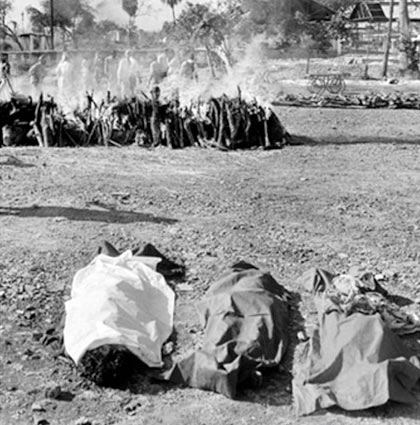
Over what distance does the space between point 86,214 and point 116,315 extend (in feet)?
9.91

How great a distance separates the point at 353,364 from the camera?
13.5ft

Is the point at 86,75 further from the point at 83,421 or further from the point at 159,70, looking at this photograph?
the point at 83,421

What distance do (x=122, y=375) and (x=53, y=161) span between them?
21.0ft

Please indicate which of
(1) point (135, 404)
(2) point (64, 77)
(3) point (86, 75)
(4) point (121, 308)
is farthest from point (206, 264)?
(3) point (86, 75)

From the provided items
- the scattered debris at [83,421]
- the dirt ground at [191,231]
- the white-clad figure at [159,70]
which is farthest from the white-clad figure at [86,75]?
the scattered debris at [83,421]

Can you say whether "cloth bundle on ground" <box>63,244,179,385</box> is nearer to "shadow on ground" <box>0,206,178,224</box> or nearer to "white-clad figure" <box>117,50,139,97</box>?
"shadow on ground" <box>0,206,178,224</box>

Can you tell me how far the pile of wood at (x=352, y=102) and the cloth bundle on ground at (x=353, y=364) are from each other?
13.2 meters

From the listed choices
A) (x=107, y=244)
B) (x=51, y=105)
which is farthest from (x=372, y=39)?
(x=107, y=244)

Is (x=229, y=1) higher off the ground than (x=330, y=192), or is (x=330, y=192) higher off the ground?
(x=229, y=1)

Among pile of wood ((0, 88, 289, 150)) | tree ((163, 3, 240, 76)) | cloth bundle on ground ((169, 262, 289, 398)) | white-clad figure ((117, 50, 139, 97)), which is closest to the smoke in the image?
tree ((163, 3, 240, 76))

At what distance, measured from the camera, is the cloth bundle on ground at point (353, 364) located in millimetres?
3957

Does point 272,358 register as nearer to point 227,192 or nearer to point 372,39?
point 227,192

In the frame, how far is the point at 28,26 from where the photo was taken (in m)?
46.8

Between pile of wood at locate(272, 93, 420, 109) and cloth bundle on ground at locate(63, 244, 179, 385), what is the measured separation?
12563 mm
